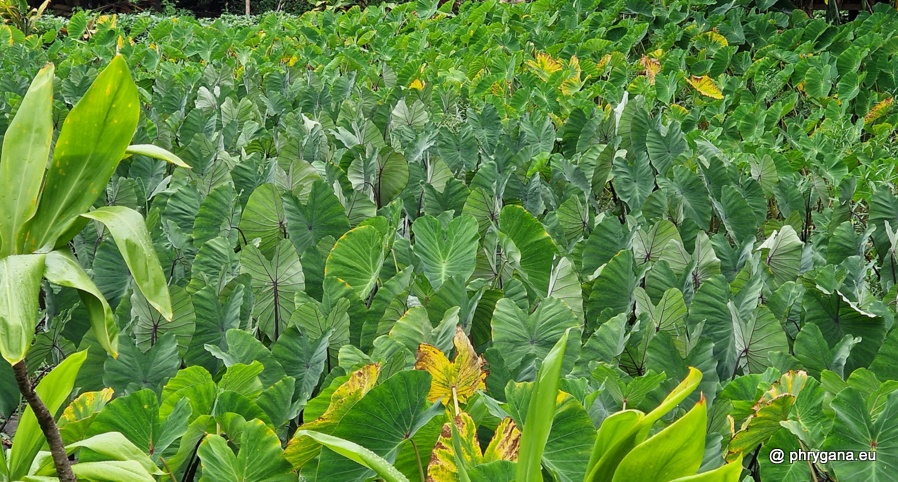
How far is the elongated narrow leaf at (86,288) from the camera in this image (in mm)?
952

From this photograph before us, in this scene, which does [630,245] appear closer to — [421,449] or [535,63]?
[421,449]

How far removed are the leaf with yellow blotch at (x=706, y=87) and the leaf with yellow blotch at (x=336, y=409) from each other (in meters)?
3.02

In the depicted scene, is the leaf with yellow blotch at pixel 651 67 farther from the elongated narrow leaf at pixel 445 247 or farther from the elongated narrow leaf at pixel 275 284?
the elongated narrow leaf at pixel 275 284

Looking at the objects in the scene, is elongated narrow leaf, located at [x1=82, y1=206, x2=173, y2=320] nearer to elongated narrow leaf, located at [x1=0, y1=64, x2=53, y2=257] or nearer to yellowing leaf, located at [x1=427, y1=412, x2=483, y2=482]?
Result: elongated narrow leaf, located at [x1=0, y1=64, x2=53, y2=257]

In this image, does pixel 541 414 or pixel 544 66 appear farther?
pixel 544 66

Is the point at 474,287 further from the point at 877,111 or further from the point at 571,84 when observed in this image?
the point at 877,111

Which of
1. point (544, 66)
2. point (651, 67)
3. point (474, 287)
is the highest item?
point (474, 287)

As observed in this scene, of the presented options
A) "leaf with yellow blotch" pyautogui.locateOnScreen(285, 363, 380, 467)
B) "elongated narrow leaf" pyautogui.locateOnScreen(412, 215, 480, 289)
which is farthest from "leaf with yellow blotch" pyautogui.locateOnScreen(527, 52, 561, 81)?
"leaf with yellow blotch" pyautogui.locateOnScreen(285, 363, 380, 467)

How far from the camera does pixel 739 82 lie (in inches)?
159

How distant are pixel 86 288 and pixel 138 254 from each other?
2.8 inches

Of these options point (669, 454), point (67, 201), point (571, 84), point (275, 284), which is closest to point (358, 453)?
point (669, 454)

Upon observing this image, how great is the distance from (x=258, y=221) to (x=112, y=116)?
85 cm

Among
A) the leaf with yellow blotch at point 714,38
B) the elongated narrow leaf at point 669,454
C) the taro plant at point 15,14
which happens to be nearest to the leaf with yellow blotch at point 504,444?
the elongated narrow leaf at point 669,454

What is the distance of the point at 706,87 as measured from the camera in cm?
387
